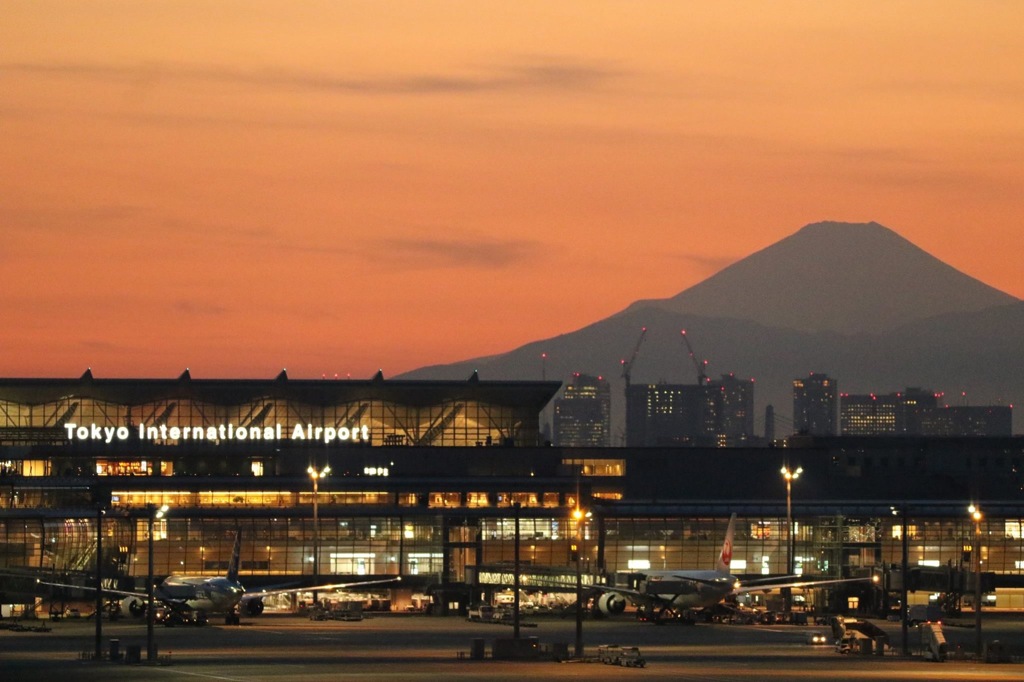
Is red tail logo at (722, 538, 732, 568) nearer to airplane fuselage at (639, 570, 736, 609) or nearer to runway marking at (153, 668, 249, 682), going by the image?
airplane fuselage at (639, 570, 736, 609)

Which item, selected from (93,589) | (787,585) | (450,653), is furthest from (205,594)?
(787,585)

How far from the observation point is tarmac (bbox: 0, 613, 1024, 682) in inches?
3991

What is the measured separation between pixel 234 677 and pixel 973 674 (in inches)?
1554

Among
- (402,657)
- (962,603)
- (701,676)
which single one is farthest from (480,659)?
(962,603)

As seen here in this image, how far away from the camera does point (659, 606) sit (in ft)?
551

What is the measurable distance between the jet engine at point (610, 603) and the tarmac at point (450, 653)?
9.19 m

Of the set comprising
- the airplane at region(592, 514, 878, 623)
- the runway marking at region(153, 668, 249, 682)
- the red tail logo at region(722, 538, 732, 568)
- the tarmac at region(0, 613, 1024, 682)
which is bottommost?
the tarmac at region(0, 613, 1024, 682)

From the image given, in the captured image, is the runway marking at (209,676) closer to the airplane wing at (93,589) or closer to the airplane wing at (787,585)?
the airplane wing at (93,589)

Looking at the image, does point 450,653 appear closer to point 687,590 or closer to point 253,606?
point 687,590

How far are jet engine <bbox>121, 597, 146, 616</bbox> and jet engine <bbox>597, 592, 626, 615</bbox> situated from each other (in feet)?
135

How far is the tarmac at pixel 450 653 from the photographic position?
101 meters

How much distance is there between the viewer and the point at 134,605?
168 metres

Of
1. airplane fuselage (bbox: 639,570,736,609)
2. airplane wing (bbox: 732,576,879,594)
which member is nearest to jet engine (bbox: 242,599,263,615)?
airplane fuselage (bbox: 639,570,736,609)

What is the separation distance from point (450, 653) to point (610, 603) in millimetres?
56592
